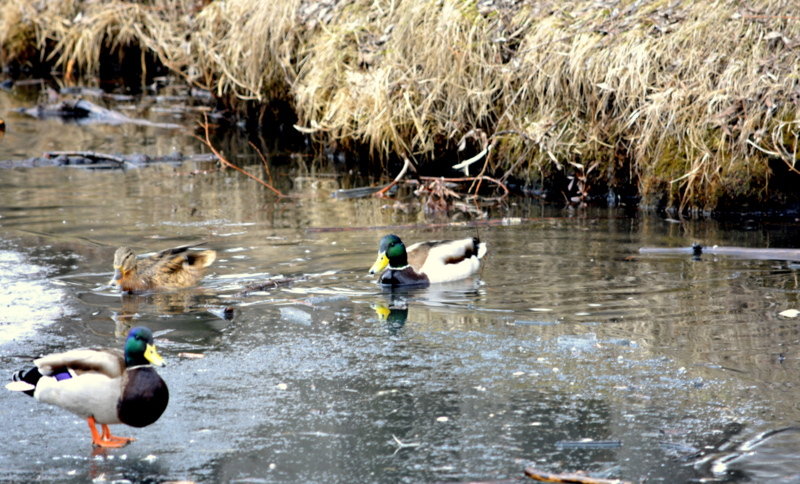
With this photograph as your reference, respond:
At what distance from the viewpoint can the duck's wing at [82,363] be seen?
15.7 feet

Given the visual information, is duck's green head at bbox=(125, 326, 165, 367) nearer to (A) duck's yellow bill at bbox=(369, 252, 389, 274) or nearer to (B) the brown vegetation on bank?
(A) duck's yellow bill at bbox=(369, 252, 389, 274)

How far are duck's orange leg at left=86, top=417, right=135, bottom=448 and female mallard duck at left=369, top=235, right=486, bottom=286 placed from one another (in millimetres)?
3220

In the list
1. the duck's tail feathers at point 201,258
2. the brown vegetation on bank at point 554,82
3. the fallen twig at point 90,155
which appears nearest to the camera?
the duck's tail feathers at point 201,258

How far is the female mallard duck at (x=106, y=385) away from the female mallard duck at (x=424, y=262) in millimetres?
3200

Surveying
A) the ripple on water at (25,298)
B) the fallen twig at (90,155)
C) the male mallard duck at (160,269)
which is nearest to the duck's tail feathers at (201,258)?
the male mallard duck at (160,269)

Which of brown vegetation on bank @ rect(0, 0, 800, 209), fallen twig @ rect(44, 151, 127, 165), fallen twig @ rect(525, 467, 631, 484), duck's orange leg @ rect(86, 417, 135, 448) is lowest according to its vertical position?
fallen twig @ rect(525, 467, 631, 484)

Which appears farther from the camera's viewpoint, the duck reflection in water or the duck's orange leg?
the duck reflection in water

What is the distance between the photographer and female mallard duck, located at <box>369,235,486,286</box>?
26.0ft

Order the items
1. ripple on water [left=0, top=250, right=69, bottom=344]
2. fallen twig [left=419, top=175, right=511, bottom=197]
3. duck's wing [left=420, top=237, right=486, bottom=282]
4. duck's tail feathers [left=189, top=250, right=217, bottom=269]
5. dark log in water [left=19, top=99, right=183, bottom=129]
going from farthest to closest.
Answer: dark log in water [left=19, top=99, right=183, bottom=129] < fallen twig [left=419, top=175, right=511, bottom=197] < duck's wing [left=420, top=237, right=486, bottom=282] < duck's tail feathers [left=189, top=250, right=217, bottom=269] < ripple on water [left=0, top=250, right=69, bottom=344]

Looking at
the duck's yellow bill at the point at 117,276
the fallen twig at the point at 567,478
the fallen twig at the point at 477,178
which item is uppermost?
the fallen twig at the point at 477,178

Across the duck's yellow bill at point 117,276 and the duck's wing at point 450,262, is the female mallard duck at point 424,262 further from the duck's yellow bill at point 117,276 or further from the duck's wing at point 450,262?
the duck's yellow bill at point 117,276

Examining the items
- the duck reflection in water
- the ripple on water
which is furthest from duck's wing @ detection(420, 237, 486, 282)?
the ripple on water

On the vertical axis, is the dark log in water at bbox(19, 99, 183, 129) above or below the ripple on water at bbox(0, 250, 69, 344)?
above

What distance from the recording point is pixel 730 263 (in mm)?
8281
